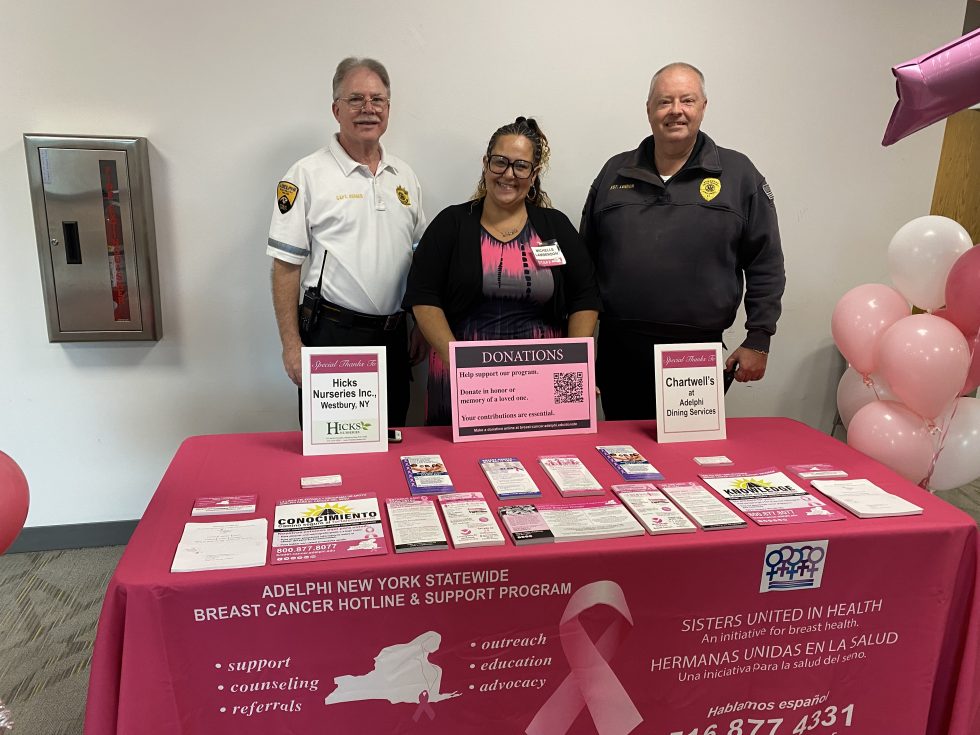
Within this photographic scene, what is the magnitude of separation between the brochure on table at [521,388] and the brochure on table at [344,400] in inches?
7.3

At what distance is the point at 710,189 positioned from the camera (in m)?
1.99

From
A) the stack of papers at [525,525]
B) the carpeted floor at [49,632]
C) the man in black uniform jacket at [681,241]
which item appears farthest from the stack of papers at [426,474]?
the carpeted floor at [49,632]

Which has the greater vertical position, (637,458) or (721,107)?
(721,107)

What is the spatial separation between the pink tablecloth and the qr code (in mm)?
267

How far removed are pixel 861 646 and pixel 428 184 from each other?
1.98 meters

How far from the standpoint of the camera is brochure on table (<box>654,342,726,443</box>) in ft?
5.27

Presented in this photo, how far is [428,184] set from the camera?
2465mm

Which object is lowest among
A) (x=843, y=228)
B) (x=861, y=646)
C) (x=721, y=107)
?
(x=861, y=646)

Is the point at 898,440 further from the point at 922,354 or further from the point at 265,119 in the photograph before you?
the point at 265,119

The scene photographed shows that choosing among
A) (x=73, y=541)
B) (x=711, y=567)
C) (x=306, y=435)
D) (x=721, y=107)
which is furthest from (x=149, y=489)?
(x=721, y=107)

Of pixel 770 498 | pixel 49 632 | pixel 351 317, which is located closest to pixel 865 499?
pixel 770 498

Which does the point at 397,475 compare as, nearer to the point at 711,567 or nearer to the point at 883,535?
the point at 711,567

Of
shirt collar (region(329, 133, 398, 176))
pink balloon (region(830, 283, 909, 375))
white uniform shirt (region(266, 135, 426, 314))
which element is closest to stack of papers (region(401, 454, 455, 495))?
white uniform shirt (region(266, 135, 426, 314))

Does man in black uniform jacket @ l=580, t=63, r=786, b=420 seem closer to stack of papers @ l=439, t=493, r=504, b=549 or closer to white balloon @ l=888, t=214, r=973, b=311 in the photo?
white balloon @ l=888, t=214, r=973, b=311
